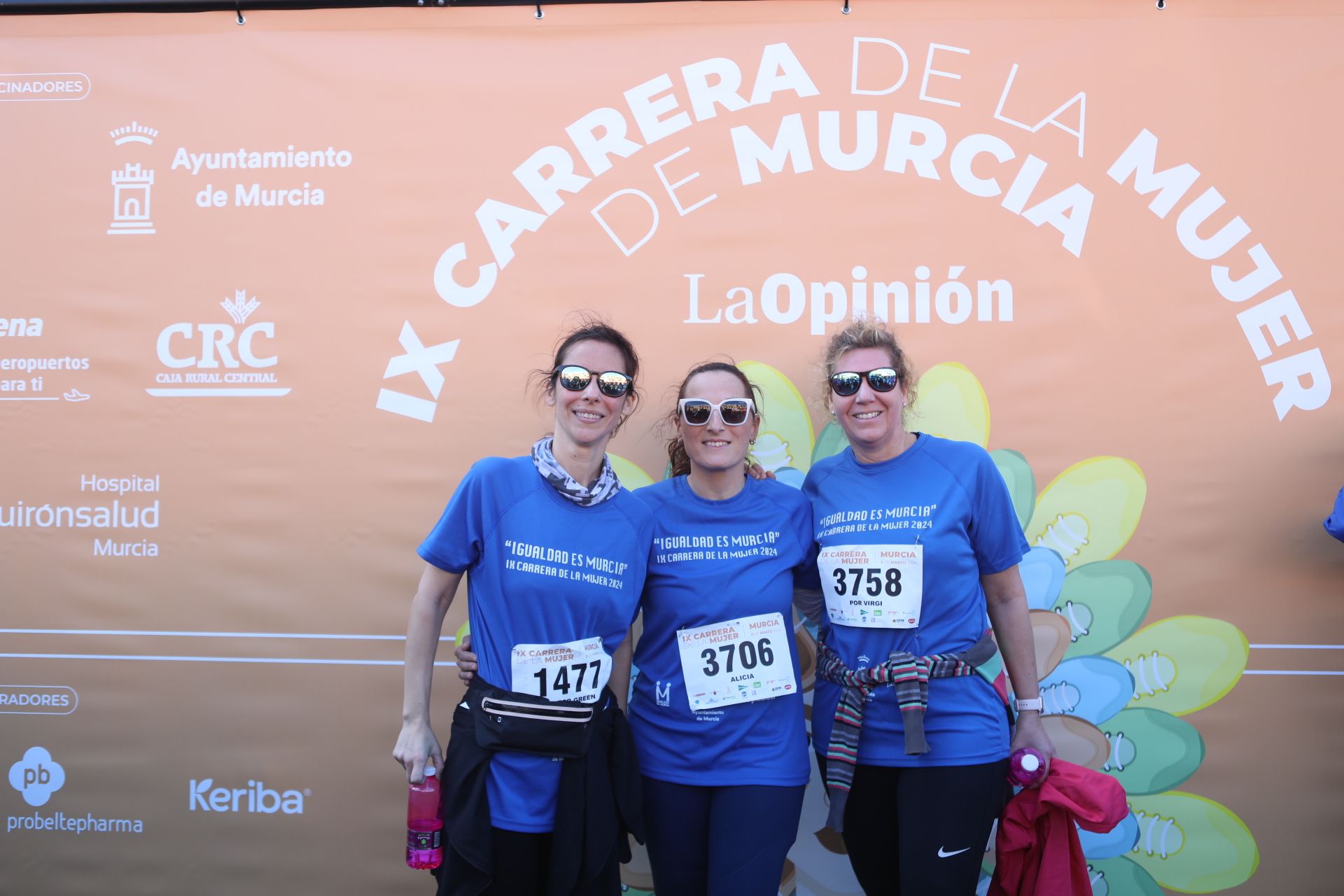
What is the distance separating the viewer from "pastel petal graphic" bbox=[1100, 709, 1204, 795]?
112 inches

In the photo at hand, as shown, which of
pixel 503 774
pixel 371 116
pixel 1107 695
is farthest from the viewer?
pixel 371 116

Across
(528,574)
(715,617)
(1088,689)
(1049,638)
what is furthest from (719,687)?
(1088,689)

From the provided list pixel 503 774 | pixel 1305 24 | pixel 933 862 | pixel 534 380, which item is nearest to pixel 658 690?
pixel 503 774

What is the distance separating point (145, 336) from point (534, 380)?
54.8 inches

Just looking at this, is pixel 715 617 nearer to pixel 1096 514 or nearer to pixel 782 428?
pixel 782 428

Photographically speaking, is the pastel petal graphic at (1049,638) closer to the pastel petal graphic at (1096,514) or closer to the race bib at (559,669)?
the pastel petal graphic at (1096,514)

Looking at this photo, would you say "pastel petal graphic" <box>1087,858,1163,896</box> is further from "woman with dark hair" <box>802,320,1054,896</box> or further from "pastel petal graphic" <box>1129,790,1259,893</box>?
"woman with dark hair" <box>802,320,1054,896</box>

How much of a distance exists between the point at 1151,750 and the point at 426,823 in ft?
7.55

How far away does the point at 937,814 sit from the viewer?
6.92 ft

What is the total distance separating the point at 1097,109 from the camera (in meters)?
2.92

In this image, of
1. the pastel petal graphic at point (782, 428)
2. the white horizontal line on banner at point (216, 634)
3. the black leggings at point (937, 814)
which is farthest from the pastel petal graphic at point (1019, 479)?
the white horizontal line on banner at point (216, 634)

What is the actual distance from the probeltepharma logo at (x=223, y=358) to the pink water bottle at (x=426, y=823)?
160cm

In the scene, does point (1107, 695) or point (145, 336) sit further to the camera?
point (145, 336)

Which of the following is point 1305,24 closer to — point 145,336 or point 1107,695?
point 1107,695
